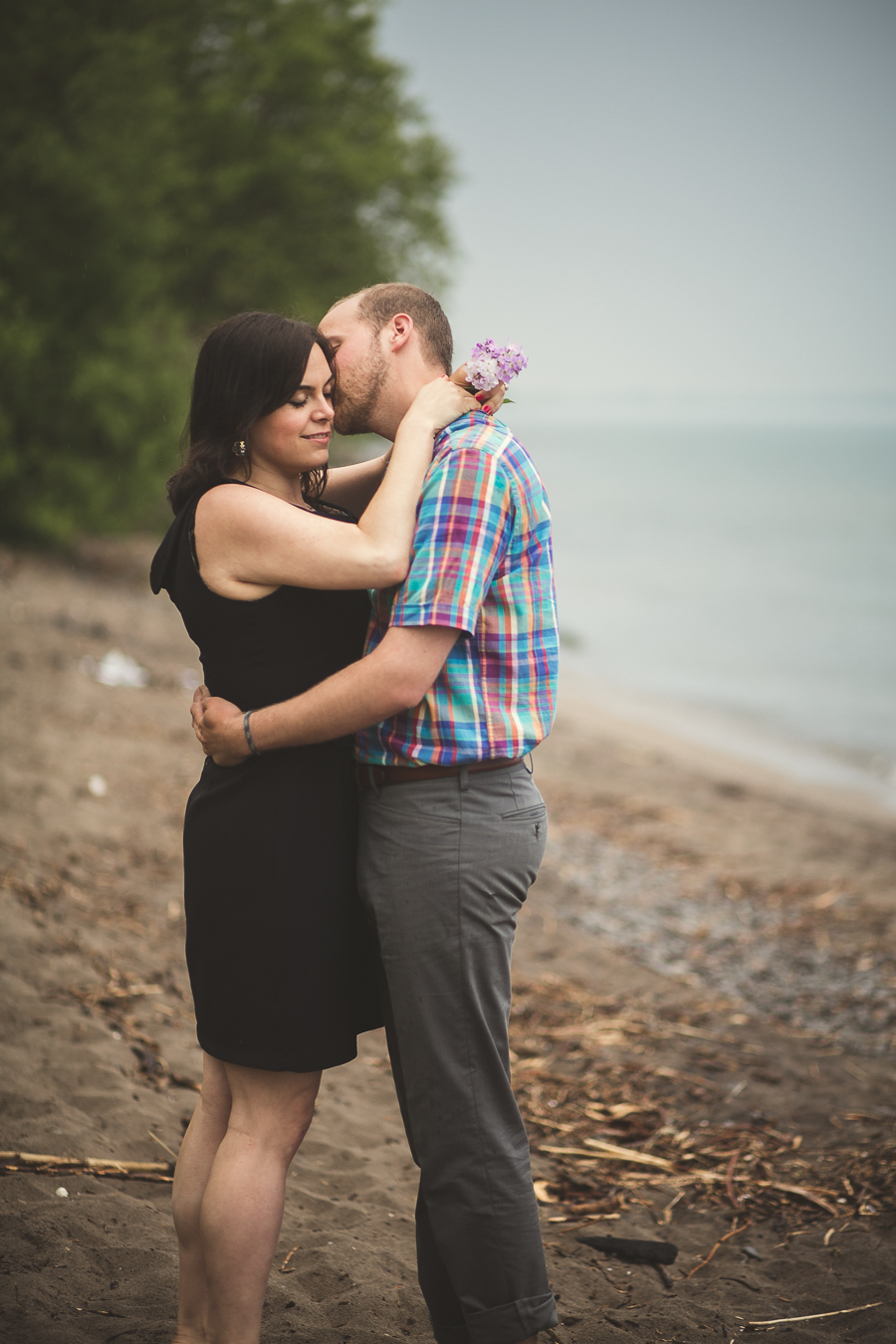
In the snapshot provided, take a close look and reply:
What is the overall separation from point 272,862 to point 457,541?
0.83 metres

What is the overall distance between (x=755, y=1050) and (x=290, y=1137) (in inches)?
130

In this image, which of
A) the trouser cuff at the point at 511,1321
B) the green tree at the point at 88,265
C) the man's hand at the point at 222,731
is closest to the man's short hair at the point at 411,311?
the man's hand at the point at 222,731

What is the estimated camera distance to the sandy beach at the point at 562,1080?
3006mm

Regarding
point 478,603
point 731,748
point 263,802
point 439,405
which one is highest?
point 439,405

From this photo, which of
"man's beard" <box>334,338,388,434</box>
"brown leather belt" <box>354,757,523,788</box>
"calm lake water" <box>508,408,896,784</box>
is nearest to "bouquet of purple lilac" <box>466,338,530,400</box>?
"man's beard" <box>334,338,388,434</box>

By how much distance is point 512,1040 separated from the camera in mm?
4832

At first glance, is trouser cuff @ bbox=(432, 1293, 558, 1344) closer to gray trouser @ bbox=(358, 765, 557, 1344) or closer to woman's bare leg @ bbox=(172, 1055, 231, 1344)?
gray trouser @ bbox=(358, 765, 557, 1344)

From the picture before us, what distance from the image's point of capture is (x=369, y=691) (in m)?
2.21

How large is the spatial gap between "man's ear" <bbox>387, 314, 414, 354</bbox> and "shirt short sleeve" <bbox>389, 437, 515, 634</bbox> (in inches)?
17.0

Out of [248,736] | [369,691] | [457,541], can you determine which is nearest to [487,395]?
[457,541]

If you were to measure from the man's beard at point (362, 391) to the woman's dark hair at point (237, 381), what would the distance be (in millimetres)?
214

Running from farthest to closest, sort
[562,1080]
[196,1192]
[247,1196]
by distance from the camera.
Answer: [562,1080] < [196,1192] < [247,1196]

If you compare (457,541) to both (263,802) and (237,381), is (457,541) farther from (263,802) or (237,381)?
(263,802)

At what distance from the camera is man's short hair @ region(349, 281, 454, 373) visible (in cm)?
262
